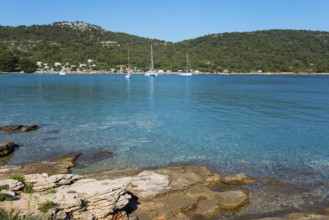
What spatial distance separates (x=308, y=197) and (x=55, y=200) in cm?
1434

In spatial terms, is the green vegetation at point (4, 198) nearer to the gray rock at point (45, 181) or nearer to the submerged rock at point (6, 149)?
the gray rock at point (45, 181)

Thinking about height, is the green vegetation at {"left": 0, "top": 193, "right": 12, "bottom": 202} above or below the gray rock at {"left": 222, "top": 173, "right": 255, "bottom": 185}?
above

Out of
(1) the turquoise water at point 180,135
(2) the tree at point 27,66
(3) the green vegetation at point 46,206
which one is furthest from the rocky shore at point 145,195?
(2) the tree at point 27,66

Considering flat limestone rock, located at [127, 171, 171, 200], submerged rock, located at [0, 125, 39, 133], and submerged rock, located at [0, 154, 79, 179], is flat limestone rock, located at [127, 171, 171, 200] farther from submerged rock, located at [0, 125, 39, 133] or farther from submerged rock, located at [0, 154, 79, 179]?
submerged rock, located at [0, 125, 39, 133]

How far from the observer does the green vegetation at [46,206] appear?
43.0ft

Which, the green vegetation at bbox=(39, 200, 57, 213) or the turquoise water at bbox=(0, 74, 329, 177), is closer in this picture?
the green vegetation at bbox=(39, 200, 57, 213)

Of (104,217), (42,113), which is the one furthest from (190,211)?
(42,113)

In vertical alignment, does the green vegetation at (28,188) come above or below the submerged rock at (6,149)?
above

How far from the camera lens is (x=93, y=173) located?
73.2 ft

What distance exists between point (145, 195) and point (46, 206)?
6.16 m

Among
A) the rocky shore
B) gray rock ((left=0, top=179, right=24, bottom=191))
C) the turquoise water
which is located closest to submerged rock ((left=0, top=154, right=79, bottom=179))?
the rocky shore

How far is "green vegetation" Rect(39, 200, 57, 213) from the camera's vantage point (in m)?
13.1

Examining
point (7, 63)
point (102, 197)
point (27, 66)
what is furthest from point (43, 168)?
point (27, 66)

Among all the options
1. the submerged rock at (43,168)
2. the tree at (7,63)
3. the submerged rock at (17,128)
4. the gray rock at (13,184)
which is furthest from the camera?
the tree at (7,63)
